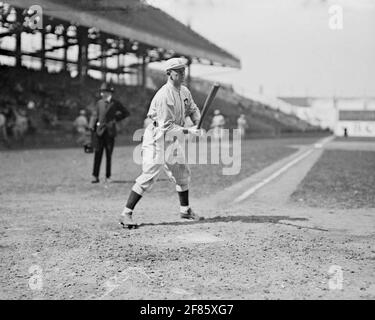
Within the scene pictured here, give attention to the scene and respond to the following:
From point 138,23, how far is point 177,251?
26.9 meters

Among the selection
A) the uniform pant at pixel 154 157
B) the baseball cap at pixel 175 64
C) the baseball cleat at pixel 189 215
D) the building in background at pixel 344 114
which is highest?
the building in background at pixel 344 114

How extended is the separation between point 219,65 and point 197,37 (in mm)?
2766

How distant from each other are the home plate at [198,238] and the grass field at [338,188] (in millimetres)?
2867

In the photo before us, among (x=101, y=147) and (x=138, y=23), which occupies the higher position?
(x=138, y=23)

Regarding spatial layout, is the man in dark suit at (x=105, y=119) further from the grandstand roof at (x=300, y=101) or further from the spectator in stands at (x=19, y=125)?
the grandstand roof at (x=300, y=101)

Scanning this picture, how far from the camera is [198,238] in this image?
5.11 m

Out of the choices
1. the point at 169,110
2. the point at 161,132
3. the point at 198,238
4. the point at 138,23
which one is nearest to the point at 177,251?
the point at 198,238

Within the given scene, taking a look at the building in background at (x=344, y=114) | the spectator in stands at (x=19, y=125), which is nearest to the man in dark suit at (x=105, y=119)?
the spectator in stands at (x=19, y=125)

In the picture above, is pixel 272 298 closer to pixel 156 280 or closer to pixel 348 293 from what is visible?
pixel 348 293

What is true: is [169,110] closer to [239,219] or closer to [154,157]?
[154,157]

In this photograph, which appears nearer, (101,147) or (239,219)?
(239,219)

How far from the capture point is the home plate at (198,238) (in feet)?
16.4

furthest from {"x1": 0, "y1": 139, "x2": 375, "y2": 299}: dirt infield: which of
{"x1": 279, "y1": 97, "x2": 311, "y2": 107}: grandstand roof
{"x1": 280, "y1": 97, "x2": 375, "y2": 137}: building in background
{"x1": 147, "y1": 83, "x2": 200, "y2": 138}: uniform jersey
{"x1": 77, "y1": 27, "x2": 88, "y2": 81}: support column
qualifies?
{"x1": 279, "y1": 97, "x2": 311, "y2": 107}: grandstand roof
